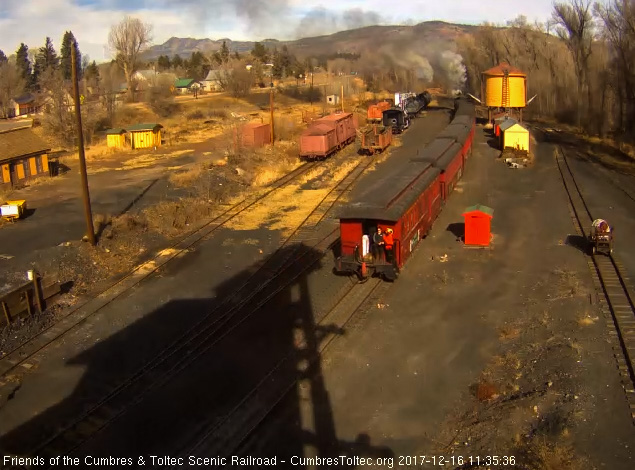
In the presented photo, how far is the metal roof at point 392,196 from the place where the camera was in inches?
602

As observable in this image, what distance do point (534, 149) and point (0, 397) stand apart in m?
36.9

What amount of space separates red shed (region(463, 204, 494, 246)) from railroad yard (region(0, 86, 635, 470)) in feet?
1.61

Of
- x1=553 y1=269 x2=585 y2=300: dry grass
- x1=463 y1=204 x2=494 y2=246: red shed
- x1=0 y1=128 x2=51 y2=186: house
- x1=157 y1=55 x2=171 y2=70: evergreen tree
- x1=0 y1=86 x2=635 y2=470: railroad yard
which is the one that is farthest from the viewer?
x1=157 y1=55 x2=171 y2=70: evergreen tree

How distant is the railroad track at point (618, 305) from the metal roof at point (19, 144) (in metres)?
29.9

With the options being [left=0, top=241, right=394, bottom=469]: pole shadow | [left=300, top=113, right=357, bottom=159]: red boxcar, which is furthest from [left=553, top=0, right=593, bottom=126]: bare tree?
[left=0, top=241, right=394, bottom=469]: pole shadow

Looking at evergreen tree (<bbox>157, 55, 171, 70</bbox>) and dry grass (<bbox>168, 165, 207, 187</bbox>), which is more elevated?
evergreen tree (<bbox>157, 55, 171, 70</bbox>)

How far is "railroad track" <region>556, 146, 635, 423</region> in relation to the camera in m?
11.2

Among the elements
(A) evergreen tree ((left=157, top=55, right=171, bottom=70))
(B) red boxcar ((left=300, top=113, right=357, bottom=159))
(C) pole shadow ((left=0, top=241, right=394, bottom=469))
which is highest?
(A) evergreen tree ((left=157, top=55, right=171, bottom=70))

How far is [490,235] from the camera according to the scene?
19828mm

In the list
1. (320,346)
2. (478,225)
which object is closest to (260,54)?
(478,225)

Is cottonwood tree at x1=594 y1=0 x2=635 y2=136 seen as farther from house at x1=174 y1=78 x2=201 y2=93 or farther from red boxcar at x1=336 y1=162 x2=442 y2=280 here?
house at x1=174 y1=78 x2=201 y2=93

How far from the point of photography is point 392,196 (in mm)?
16203

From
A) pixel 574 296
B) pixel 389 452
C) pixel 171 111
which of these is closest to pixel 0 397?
pixel 389 452

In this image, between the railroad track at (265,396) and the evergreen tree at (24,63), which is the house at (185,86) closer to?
the evergreen tree at (24,63)
